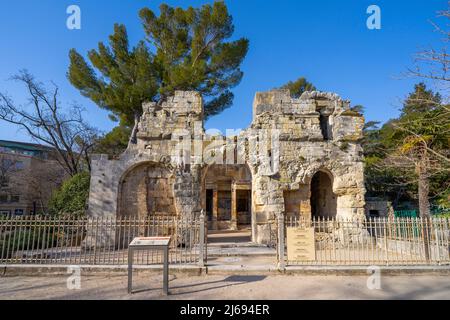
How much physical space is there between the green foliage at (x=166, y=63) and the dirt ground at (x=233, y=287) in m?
12.4

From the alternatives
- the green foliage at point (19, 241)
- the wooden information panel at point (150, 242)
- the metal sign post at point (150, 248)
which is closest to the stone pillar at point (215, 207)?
the green foliage at point (19, 241)

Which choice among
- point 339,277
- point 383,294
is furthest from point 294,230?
point 383,294

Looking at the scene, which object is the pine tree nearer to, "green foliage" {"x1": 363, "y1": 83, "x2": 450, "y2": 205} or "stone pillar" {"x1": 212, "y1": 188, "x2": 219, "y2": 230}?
"stone pillar" {"x1": 212, "y1": 188, "x2": 219, "y2": 230}

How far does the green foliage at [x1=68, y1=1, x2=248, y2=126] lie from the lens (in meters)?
16.8

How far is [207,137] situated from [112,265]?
6.55m

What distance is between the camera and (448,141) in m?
12.7

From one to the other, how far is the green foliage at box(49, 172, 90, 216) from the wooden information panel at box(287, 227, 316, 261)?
32.1ft

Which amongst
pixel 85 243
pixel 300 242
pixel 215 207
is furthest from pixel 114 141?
pixel 300 242

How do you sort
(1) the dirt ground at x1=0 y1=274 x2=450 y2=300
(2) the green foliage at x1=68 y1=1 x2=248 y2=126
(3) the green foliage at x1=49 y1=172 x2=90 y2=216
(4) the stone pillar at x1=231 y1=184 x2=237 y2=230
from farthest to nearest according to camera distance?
(4) the stone pillar at x1=231 y1=184 x2=237 y2=230, (2) the green foliage at x1=68 y1=1 x2=248 y2=126, (3) the green foliage at x1=49 y1=172 x2=90 y2=216, (1) the dirt ground at x1=0 y1=274 x2=450 y2=300

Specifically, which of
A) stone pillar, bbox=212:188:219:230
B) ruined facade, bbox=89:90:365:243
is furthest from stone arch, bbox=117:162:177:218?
stone pillar, bbox=212:188:219:230

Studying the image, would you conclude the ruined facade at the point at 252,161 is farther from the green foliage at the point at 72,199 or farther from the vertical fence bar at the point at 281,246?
the vertical fence bar at the point at 281,246

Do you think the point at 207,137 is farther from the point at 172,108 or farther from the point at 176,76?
the point at 176,76

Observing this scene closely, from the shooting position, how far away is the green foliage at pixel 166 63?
16812 millimetres
